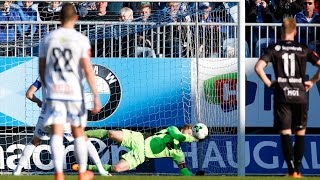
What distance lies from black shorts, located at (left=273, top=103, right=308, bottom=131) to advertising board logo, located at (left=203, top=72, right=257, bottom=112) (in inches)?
198

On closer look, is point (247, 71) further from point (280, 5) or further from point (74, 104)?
point (74, 104)

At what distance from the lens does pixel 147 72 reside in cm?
2200

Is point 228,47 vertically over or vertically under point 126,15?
under

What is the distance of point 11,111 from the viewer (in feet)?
72.1

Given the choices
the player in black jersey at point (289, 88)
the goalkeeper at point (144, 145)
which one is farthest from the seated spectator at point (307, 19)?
the player in black jersey at point (289, 88)

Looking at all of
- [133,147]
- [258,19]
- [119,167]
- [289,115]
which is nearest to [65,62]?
[289,115]

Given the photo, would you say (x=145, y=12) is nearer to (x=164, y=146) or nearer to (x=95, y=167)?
(x=164, y=146)

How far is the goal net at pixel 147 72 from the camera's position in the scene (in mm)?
21969

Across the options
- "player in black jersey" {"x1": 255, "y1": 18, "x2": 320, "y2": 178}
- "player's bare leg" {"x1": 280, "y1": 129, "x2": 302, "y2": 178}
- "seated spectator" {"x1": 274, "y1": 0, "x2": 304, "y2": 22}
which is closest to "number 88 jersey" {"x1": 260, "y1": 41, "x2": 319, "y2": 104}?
"player in black jersey" {"x1": 255, "y1": 18, "x2": 320, "y2": 178}

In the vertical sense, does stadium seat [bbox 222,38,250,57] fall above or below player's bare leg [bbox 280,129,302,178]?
above

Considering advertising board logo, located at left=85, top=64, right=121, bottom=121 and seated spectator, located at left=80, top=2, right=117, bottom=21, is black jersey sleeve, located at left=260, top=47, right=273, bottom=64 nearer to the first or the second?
advertising board logo, located at left=85, top=64, right=121, bottom=121

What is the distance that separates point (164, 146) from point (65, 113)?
25.7 ft

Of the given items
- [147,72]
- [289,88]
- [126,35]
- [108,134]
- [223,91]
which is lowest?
[108,134]

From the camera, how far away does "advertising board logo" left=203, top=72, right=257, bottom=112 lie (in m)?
22.0
